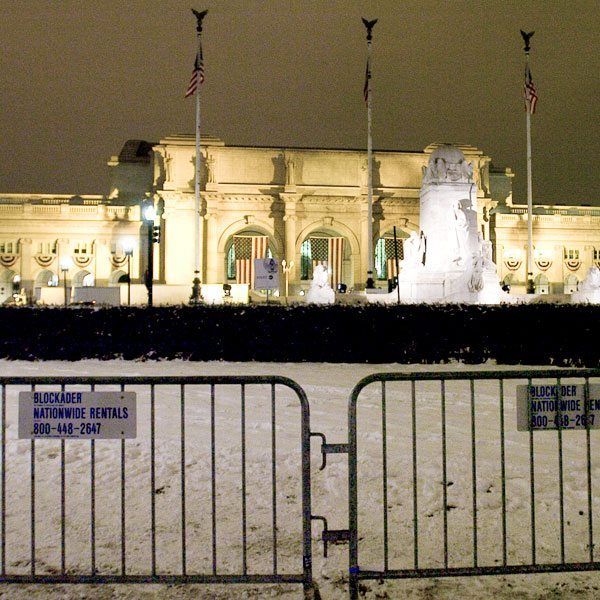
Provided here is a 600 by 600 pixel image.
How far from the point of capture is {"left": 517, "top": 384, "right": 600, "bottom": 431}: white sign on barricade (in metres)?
4.41

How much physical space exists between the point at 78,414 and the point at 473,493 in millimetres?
2739

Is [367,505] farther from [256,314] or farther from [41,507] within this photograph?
[256,314]

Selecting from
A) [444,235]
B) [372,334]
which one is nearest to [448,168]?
[444,235]

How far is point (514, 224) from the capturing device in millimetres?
69062

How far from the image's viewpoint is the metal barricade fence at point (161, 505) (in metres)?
4.23

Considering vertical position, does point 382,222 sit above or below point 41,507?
above

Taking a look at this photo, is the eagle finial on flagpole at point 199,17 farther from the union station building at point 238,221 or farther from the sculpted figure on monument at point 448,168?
the union station building at point 238,221

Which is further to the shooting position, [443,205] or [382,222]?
[382,222]

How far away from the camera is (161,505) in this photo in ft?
18.2

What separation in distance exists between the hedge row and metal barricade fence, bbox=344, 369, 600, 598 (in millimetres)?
6549

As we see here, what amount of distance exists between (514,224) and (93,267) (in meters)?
44.6

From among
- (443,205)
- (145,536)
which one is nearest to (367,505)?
(145,536)

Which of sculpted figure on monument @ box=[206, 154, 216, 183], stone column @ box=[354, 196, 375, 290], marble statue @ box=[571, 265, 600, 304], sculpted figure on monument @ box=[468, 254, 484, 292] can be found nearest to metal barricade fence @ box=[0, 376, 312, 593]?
sculpted figure on monument @ box=[468, 254, 484, 292]

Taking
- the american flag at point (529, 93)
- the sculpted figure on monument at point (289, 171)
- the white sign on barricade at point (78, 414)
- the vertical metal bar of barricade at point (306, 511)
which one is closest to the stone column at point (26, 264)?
the sculpted figure on monument at point (289, 171)
